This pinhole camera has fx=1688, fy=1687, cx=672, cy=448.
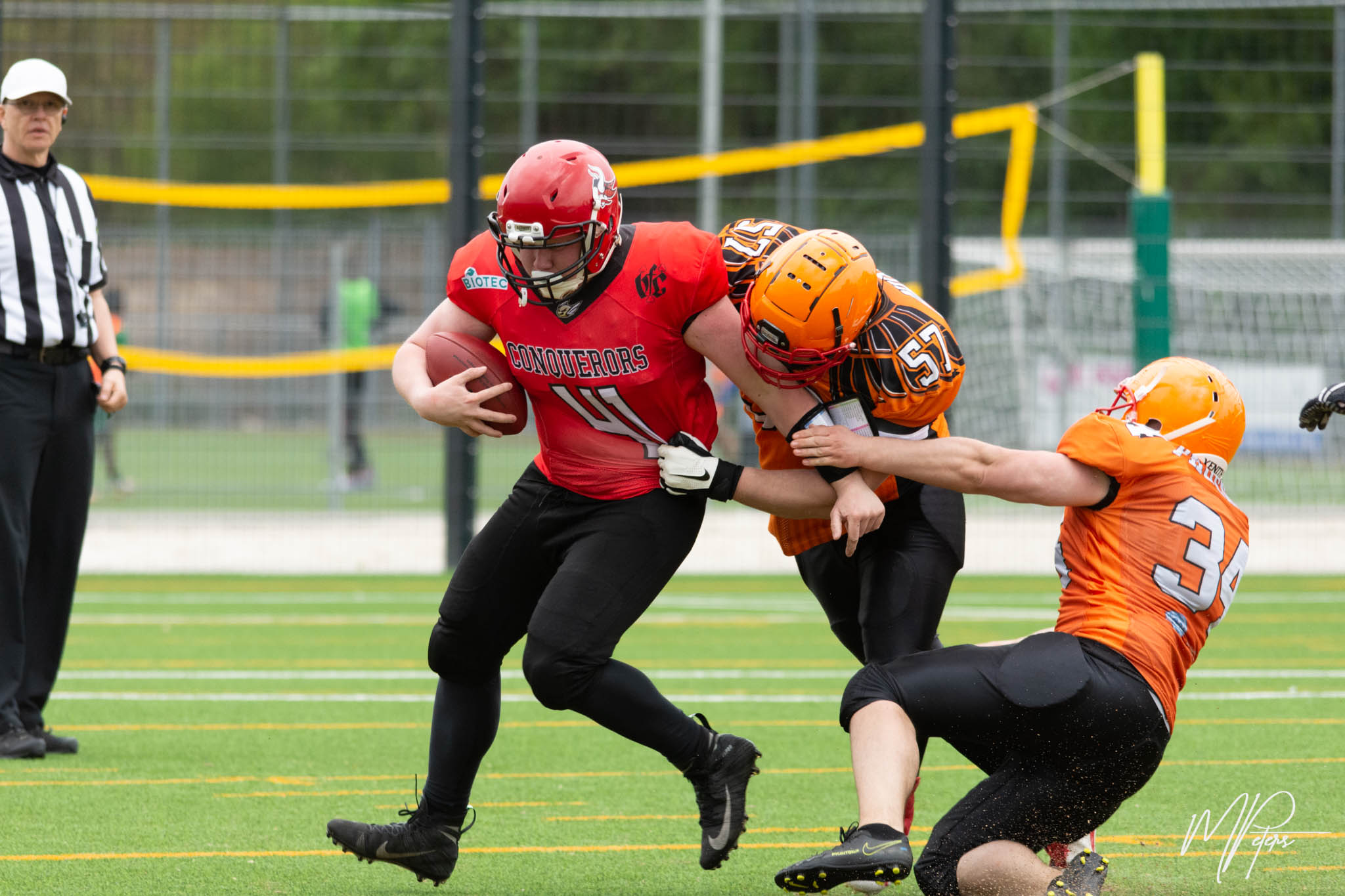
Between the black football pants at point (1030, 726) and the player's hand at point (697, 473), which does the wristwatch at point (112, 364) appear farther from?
the black football pants at point (1030, 726)

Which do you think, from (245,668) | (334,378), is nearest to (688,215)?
(334,378)

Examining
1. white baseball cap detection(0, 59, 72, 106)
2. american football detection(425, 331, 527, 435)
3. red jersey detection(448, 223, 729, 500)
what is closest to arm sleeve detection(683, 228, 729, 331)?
red jersey detection(448, 223, 729, 500)

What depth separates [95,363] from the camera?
5.75 meters

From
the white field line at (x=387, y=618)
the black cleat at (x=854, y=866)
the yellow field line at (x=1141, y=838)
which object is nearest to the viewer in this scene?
the black cleat at (x=854, y=866)

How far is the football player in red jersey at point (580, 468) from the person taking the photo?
12.2 ft

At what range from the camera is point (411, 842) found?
3.90 meters

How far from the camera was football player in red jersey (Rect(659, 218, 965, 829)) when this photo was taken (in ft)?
11.9

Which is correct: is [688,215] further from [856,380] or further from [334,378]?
[856,380]

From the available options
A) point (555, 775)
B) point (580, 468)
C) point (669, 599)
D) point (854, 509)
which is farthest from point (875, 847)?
point (669, 599)

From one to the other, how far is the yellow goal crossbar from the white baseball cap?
6291mm

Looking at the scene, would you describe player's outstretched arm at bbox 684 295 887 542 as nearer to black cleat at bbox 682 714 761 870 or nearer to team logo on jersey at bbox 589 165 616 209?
team logo on jersey at bbox 589 165 616 209

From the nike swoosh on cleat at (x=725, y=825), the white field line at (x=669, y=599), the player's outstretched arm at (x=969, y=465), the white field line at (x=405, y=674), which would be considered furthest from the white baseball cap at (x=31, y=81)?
the white field line at (x=669, y=599)

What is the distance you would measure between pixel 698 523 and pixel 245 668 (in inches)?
147

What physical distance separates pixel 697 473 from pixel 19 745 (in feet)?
8.81
